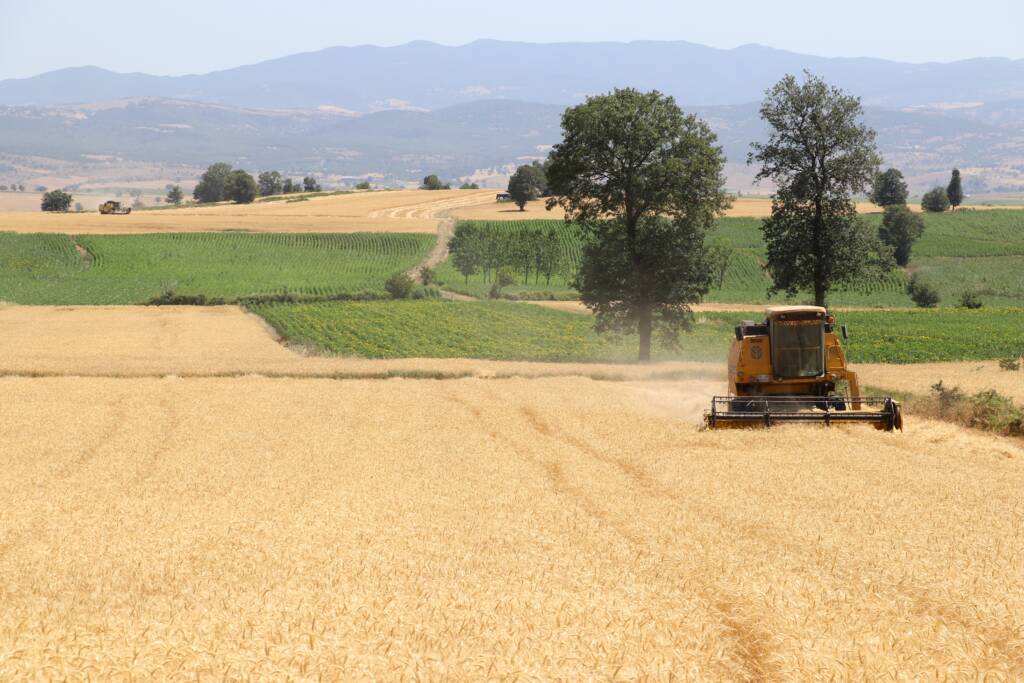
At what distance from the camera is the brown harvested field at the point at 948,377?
39.2 m

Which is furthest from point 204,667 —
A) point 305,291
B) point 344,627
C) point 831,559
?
point 305,291

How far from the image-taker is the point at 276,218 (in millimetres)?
143125

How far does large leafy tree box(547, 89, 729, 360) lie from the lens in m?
46.2

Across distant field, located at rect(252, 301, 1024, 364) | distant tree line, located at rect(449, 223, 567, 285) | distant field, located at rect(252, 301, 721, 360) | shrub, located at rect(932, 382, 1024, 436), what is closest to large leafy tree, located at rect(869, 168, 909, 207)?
distant tree line, located at rect(449, 223, 567, 285)

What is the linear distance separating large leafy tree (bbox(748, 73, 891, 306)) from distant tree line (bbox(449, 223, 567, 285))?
56653 mm

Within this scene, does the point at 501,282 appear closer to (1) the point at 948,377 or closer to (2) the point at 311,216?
(1) the point at 948,377

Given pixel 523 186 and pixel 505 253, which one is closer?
pixel 505 253

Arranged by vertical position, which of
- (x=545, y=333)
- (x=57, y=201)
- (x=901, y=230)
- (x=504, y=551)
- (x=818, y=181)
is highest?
(x=57, y=201)

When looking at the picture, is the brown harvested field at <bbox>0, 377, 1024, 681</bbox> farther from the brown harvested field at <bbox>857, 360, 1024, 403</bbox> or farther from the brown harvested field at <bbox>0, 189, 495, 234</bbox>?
the brown harvested field at <bbox>0, 189, 495, 234</bbox>

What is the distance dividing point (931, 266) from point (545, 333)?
227 ft

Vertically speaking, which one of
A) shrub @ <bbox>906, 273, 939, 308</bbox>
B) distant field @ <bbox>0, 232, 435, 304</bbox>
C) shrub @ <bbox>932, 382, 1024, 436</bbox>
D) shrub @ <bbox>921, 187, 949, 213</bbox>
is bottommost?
shrub @ <bbox>906, 273, 939, 308</bbox>

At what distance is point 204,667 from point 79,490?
1237 cm

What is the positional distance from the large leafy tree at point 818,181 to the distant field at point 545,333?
20.6 ft

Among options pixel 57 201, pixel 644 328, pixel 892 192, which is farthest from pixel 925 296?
pixel 57 201
